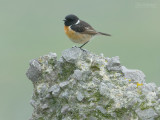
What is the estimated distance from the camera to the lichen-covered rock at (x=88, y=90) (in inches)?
529

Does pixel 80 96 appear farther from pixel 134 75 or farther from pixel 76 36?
pixel 76 36

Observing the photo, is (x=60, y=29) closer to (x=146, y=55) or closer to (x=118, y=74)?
(x=146, y=55)

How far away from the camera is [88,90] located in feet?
46.0

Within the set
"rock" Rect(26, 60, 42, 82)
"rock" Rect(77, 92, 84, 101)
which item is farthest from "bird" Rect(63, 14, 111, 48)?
"rock" Rect(77, 92, 84, 101)

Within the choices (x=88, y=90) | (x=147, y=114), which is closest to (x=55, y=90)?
(x=88, y=90)

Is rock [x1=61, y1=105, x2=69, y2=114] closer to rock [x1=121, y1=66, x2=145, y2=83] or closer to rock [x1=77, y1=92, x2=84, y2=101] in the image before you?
rock [x1=77, y1=92, x2=84, y2=101]

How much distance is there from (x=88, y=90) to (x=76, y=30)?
4.20m

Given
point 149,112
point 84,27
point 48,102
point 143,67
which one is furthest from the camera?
point 143,67

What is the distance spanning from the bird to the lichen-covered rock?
234 centimetres

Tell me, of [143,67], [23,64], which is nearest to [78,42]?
[143,67]

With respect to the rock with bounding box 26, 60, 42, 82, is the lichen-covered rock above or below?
below

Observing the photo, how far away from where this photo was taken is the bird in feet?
58.0

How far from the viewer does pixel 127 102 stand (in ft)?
44.3

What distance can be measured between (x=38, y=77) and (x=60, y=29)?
76.2 meters
